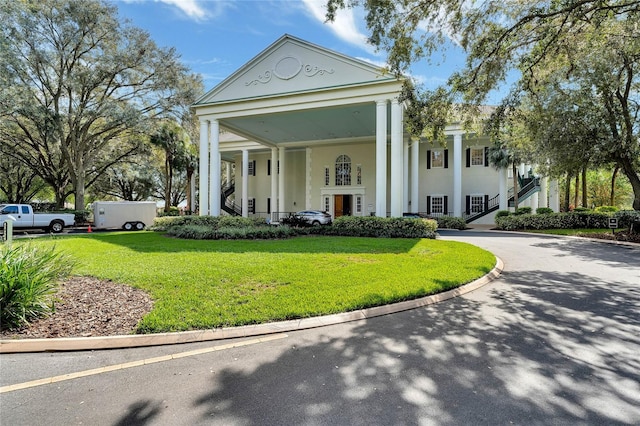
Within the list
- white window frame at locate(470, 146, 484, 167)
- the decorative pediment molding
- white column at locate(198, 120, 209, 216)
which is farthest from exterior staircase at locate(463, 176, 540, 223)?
white column at locate(198, 120, 209, 216)

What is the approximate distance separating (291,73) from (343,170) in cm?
1169

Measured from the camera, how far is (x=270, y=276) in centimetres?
714

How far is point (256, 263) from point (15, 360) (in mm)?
5069

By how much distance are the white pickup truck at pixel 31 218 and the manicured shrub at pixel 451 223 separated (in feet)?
79.4

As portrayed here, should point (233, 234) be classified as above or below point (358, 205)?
below

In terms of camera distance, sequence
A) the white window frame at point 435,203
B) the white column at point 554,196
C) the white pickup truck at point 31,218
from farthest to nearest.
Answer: the white column at point 554,196 < the white window frame at point 435,203 < the white pickup truck at point 31,218

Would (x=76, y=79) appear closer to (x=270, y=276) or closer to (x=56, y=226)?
(x=56, y=226)

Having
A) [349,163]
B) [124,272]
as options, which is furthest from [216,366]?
[349,163]

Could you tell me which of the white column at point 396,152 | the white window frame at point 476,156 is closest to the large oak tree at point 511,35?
the white column at point 396,152

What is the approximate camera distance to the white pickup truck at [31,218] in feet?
61.6

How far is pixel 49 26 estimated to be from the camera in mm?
21984

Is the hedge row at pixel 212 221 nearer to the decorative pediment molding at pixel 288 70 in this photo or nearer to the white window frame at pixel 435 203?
the decorative pediment molding at pixel 288 70

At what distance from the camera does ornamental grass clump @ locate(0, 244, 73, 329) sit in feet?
14.5

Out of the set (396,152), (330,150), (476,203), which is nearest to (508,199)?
(476,203)
